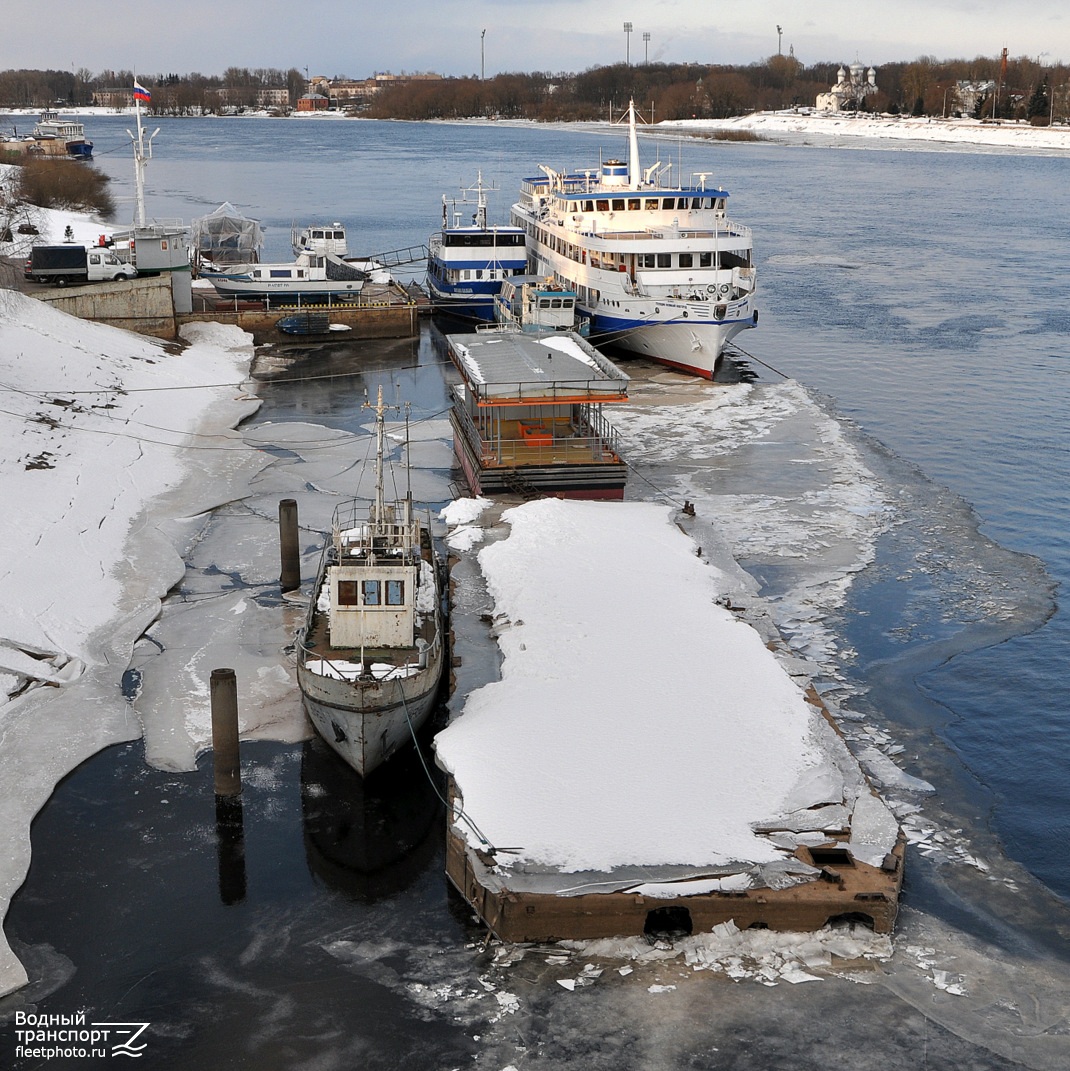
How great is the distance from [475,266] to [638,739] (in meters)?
47.2

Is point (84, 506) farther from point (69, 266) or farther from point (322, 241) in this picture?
point (322, 241)

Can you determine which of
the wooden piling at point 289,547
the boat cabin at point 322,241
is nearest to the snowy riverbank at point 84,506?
the wooden piling at point 289,547

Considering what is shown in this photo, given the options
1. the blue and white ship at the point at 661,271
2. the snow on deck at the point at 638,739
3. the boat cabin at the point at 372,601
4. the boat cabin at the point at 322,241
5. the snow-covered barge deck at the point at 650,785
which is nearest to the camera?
the snow-covered barge deck at the point at 650,785

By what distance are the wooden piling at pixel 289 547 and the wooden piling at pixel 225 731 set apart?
7884mm

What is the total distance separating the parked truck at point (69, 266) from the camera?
5047 cm

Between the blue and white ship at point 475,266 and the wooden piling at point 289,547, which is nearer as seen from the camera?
the wooden piling at point 289,547

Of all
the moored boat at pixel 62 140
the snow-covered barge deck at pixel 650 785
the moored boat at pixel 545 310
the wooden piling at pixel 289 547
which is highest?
the moored boat at pixel 62 140

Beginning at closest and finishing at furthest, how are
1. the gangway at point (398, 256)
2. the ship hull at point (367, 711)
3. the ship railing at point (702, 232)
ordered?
the ship hull at point (367, 711)
the ship railing at point (702, 232)
the gangway at point (398, 256)

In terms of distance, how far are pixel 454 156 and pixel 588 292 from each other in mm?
131129

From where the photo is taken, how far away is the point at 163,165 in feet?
512

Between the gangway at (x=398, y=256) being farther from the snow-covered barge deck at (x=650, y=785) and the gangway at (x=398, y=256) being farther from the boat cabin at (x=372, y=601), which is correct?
the boat cabin at (x=372, y=601)

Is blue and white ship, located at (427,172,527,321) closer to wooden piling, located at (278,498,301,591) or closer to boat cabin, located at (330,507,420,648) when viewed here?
wooden piling, located at (278,498,301,591)

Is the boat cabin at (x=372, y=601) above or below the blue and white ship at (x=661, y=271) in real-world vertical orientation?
below

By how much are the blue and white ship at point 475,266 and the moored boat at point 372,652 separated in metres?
40.4
